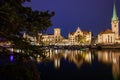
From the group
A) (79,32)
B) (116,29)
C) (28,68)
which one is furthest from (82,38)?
(28,68)

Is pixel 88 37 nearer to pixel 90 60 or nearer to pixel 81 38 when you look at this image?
pixel 81 38

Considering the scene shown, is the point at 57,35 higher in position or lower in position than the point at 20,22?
higher

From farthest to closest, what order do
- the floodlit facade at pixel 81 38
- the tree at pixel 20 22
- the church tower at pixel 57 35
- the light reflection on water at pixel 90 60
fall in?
1. the church tower at pixel 57 35
2. the floodlit facade at pixel 81 38
3. the light reflection on water at pixel 90 60
4. the tree at pixel 20 22

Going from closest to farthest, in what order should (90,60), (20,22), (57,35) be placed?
(20,22), (90,60), (57,35)

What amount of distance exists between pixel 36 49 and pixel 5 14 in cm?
156

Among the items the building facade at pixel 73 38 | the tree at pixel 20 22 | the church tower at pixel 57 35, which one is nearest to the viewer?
the tree at pixel 20 22

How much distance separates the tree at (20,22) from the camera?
7.32 metres

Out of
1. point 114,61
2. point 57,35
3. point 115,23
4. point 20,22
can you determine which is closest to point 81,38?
point 57,35

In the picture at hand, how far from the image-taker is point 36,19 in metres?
8.51

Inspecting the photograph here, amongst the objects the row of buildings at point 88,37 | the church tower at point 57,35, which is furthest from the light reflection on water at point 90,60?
the church tower at point 57,35

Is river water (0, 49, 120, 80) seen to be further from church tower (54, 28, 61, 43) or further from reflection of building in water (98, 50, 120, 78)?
church tower (54, 28, 61, 43)

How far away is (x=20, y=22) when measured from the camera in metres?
7.69

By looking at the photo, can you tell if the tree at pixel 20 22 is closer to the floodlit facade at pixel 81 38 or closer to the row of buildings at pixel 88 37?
the row of buildings at pixel 88 37

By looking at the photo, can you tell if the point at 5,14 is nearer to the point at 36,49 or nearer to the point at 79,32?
the point at 36,49
